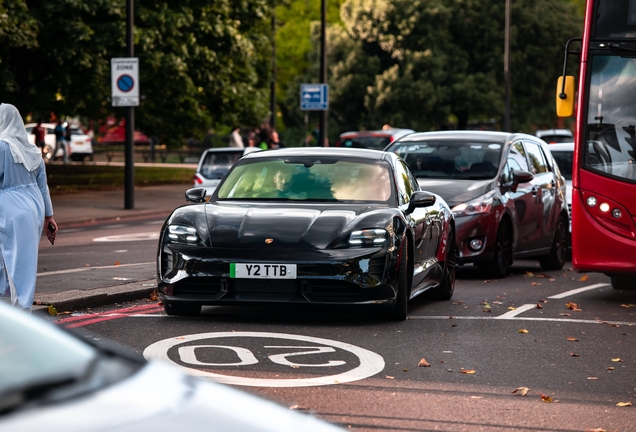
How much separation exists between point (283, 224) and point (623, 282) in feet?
16.3

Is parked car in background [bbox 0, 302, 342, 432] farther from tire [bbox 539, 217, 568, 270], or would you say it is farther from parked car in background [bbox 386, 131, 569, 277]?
tire [bbox 539, 217, 568, 270]

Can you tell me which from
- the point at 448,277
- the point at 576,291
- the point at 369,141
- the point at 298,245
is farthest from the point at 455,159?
the point at 369,141

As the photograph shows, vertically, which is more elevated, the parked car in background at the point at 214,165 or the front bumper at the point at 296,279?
the front bumper at the point at 296,279

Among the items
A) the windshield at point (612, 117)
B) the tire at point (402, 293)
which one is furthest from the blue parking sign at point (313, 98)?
the tire at point (402, 293)

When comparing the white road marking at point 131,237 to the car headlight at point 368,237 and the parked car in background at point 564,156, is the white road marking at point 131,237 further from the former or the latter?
the car headlight at point 368,237

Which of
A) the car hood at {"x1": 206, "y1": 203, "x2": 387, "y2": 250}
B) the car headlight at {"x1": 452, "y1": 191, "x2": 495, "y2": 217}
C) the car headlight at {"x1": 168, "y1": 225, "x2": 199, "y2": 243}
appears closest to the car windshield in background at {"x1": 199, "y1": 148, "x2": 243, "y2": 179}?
the car headlight at {"x1": 452, "y1": 191, "x2": 495, "y2": 217}

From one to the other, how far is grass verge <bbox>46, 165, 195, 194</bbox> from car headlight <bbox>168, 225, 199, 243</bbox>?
67.0ft

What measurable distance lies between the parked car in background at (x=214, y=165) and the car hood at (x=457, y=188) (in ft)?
34.0

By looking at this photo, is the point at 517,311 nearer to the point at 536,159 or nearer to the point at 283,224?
the point at 283,224

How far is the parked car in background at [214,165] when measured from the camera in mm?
Result: 23719

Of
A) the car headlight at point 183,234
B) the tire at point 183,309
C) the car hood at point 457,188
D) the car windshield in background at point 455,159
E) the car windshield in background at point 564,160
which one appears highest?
the car windshield in background at point 455,159

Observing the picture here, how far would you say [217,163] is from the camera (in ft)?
79.4

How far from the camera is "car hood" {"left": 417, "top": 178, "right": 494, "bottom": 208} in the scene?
13289 mm

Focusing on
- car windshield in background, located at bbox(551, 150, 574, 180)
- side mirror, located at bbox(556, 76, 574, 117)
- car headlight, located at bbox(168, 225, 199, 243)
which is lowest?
car windshield in background, located at bbox(551, 150, 574, 180)
